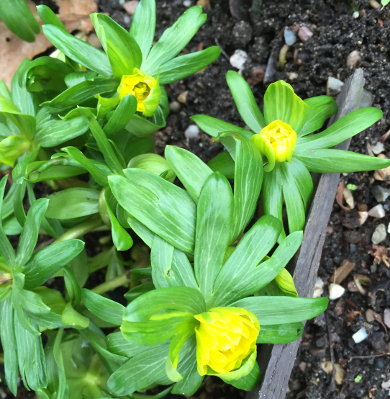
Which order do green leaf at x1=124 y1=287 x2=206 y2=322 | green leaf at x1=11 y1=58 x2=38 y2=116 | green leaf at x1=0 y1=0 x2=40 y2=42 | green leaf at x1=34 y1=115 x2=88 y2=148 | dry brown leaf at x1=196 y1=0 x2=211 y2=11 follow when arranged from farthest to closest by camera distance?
dry brown leaf at x1=196 y1=0 x2=211 y2=11
green leaf at x1=0 y1=0 x2=40 y2=42
green leaf at x1=11 y1=58 x2=38 y2=116
green leaf at x1=34 y1=115 x2=88 y2=148
green leaf at x1=124 y1=287 x2=206 y2=322

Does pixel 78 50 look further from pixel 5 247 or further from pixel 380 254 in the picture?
pixel 380 254

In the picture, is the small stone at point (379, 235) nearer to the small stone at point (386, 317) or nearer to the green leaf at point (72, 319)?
the small stone at point (386, 317)

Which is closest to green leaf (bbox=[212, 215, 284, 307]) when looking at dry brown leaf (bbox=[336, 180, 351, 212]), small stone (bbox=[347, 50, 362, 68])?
dry brown leaf (bbox=[336, 180, 351, 212])

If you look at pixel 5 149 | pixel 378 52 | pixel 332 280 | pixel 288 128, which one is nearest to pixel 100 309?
pixel 5 149

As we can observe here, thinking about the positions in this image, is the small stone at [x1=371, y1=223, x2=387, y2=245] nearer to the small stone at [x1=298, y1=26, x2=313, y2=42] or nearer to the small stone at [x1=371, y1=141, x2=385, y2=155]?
the small stone at [x1=371, y1=141, x2=385, y2=155]

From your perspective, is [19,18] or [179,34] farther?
[19,18]

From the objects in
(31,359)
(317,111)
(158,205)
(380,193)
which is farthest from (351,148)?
(31,359)
